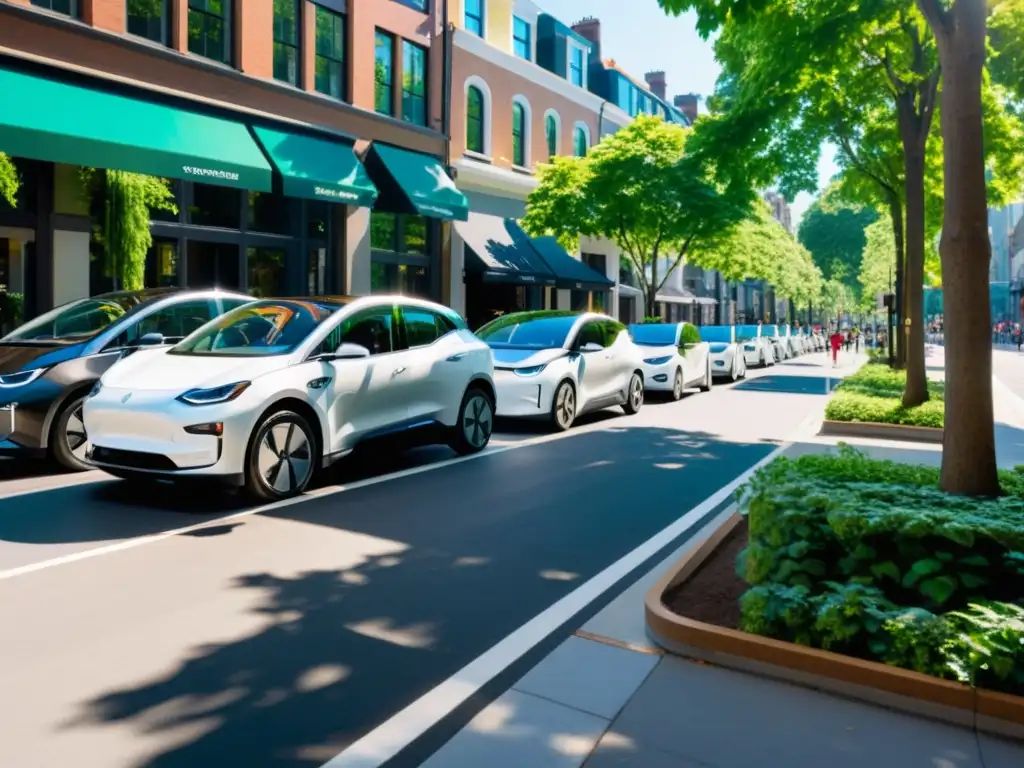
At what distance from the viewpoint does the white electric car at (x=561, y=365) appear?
12.3m

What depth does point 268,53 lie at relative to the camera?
19.5 metres

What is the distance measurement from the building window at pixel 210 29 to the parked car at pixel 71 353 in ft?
32.8

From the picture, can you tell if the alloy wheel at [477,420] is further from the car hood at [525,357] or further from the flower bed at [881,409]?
the flower bed at [881,409]

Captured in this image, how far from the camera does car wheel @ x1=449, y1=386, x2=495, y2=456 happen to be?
33.1 ft

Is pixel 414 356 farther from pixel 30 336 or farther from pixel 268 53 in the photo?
pixel 268 53

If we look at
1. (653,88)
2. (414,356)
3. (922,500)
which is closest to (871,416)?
(414,356)

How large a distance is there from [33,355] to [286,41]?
540 inches

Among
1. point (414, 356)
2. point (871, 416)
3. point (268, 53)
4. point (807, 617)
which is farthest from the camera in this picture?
point (268, 53)

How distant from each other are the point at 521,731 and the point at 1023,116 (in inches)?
823

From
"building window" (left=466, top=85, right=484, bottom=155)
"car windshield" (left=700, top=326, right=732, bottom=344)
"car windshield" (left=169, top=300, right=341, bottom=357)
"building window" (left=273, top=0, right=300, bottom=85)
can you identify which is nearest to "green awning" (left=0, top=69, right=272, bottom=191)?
"building window" (left=273, top=0, right=300, bottom=85)

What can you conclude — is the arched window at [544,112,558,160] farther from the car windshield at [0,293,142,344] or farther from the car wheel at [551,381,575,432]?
the car windshield at [0,293,142,344]

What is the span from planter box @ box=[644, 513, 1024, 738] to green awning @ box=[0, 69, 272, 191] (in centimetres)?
1299

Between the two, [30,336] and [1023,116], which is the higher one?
[1023,116]

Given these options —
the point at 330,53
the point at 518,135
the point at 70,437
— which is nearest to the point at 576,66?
the point at 518,135
